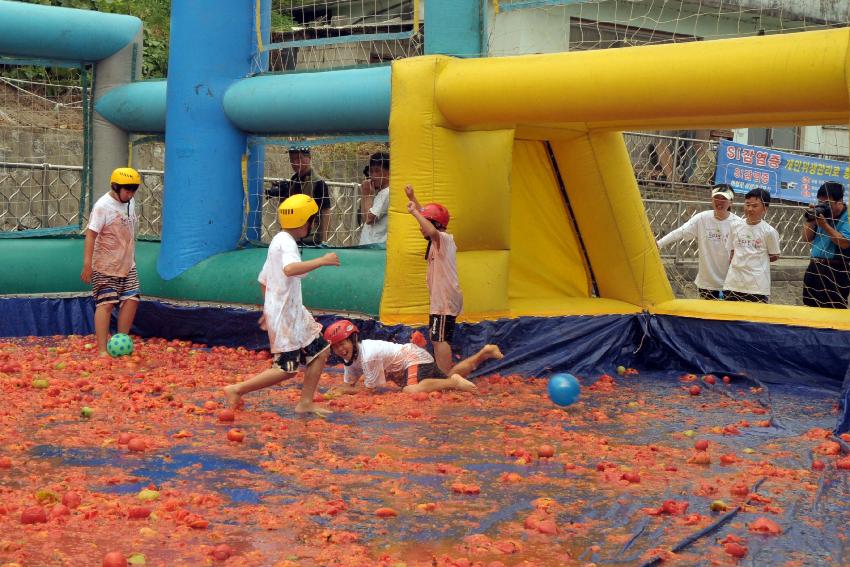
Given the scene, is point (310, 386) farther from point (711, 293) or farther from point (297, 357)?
point (711, 293)

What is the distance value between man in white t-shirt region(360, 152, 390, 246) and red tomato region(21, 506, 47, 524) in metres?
6.42

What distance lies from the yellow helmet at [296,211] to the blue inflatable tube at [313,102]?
265cm

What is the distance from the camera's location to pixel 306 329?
733 centimetres

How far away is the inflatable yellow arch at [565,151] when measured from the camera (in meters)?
7.55

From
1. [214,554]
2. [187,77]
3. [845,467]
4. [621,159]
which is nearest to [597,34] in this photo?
[621,159]

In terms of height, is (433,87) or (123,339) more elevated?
(433,87)

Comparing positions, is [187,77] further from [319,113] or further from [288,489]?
[288,489]

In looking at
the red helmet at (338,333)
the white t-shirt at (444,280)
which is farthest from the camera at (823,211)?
the red helmet at (338,333)

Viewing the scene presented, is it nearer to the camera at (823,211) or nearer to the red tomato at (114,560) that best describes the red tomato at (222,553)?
the red tomato at (114,560)

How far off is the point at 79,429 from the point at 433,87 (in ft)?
13.3

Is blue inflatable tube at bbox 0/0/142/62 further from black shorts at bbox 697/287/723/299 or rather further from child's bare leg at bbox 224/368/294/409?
black shorts at bbox 697/287/723/299

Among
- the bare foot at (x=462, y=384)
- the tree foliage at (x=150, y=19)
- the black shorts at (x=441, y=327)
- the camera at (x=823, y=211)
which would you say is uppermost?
the tree foliage at (x=150, y=19)

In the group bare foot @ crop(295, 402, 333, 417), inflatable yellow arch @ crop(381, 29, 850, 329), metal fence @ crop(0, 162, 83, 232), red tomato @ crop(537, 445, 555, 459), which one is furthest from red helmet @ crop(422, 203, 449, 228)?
metal fence @ crop(0, 162, 83, 232)

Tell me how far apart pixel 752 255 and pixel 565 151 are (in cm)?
201
